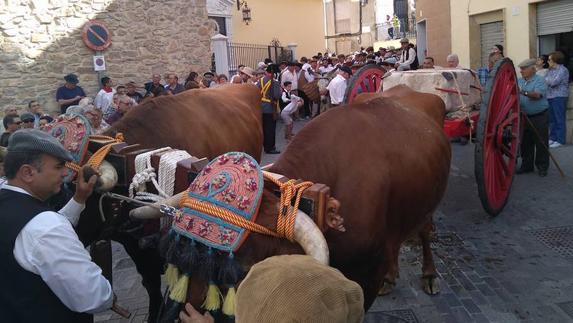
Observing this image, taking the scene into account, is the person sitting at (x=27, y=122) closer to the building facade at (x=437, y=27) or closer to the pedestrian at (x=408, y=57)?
the pedestrian at (x=408, y=57)

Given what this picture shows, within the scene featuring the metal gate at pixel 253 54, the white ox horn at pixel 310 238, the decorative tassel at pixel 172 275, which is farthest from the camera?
the metal gate at pixel 253 54

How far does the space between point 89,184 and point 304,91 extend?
44.5 ft

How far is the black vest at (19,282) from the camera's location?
202cm

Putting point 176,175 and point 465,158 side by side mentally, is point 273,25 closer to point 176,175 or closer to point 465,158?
point 465,158

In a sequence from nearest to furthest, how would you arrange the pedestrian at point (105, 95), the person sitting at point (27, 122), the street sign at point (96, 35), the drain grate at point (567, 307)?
the drain grate at point (567, 307)
the person sitting at point (27, 122)
the pedestrian at point (105, 95)
the street sign at point (96, 35)

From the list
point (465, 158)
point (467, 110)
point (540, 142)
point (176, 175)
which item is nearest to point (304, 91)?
point (465, 158)

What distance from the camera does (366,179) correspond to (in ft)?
9.20

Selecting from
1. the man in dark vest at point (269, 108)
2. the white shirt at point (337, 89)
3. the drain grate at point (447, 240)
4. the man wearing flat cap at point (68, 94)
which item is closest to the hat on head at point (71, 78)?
the man wearing flat cap at point (68, 94)

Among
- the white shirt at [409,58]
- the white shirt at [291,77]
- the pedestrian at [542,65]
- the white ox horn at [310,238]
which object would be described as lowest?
the white ox horn at [310,238]

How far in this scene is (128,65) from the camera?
40.5ft

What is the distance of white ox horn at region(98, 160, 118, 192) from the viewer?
2.66m

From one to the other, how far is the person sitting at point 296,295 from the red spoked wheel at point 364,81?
514 centimetres

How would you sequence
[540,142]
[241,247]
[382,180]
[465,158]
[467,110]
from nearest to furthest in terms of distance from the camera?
1. [241,247]
2. [382,180]
3. [467,110]
4. [540,142]
5. [465,158]

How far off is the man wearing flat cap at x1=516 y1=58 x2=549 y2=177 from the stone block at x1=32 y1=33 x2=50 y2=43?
959 centimetres
